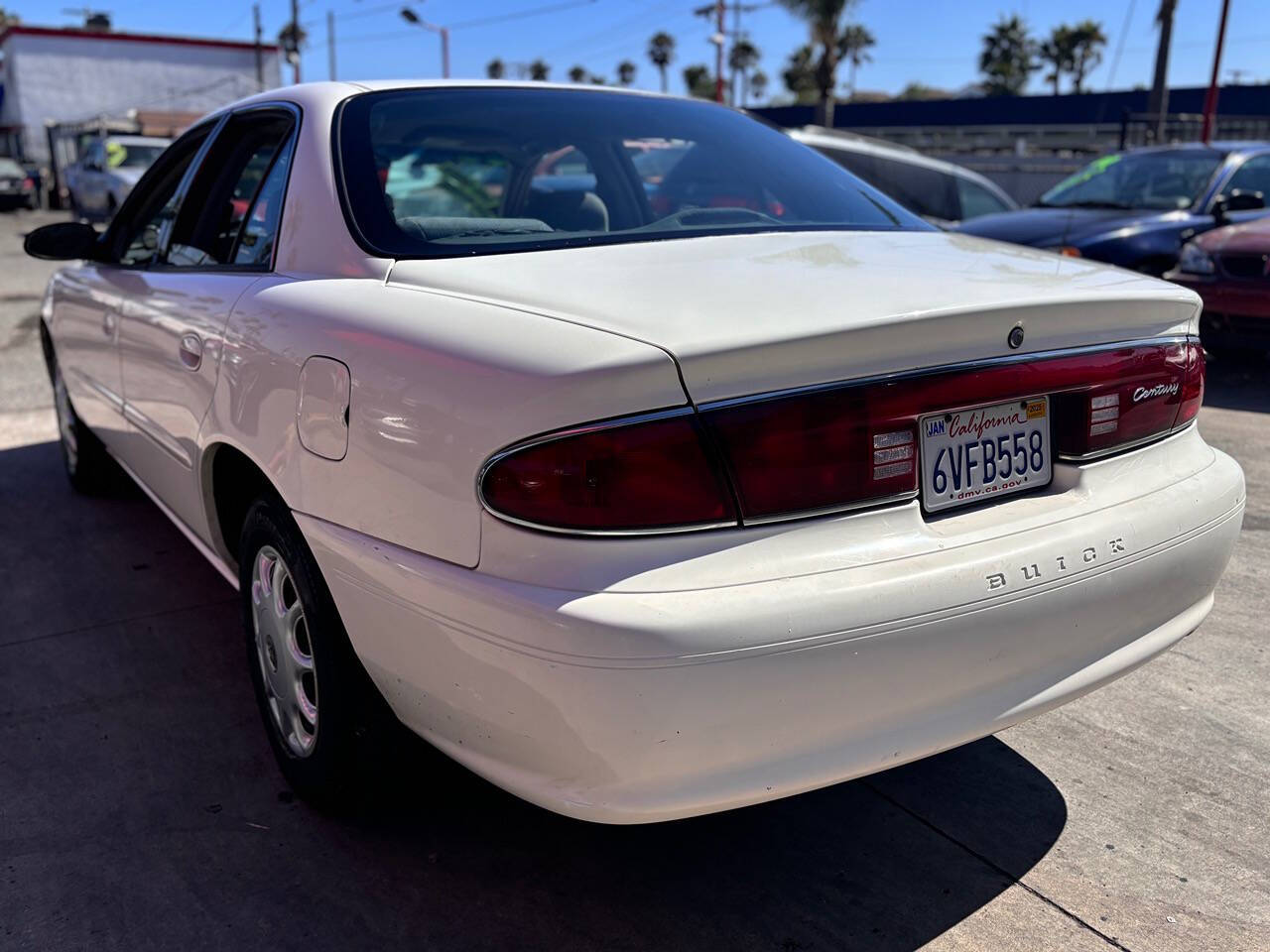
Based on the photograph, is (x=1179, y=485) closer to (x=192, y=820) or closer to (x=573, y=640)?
(x=573, y=640)

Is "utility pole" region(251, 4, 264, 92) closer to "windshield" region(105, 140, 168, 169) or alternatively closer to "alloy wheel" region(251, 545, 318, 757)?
"windshield" region(105, 140, 168, 169)

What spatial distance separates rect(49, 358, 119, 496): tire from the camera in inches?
192

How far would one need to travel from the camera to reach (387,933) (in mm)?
2232

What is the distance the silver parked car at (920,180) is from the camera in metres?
11.1

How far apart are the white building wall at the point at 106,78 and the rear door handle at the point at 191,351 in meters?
44.4

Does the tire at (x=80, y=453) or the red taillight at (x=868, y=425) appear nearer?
the red taillight at (x=868, y=425)

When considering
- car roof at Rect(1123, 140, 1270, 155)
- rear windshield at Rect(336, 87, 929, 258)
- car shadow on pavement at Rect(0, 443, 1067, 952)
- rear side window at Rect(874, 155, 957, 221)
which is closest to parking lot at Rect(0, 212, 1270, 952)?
car shadow on pavement at Rect(0, 443, 1067, 952)

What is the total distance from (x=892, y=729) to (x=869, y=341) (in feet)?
2.15

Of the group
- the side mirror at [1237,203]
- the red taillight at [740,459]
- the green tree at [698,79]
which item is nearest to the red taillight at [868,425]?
the red taillight at [740,459]

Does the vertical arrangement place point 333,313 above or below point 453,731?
above

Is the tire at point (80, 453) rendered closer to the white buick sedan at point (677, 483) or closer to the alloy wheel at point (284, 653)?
the white buick sedan at point (677, 483)

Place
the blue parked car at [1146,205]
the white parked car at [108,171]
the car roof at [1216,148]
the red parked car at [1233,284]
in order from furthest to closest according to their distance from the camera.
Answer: the white parked car at [108,171] < the car roof at [1216,148] < the blue parked car at [1146,205] < the red parked car at [1233,284]

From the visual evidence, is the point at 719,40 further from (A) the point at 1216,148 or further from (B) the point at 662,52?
(B) the point at 662,52

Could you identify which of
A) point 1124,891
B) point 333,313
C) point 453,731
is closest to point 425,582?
point 453,731
